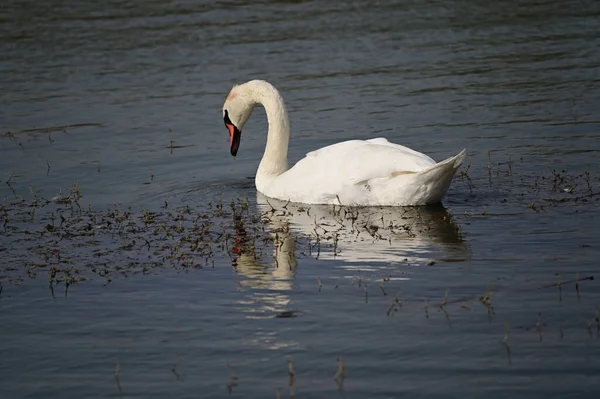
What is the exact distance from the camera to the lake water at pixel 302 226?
702 centimetres

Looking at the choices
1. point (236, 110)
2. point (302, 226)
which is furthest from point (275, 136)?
point (302, 226)

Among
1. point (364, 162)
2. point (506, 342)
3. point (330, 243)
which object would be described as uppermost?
point (364, 162)

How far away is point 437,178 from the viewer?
10.6 meters

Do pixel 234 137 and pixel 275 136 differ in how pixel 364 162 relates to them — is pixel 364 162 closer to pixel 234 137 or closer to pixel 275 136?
pixel 275 136

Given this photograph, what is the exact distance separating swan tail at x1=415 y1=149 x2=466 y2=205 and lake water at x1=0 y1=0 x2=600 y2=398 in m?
0.18

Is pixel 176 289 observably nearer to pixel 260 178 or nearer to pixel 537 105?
pixel 260 178

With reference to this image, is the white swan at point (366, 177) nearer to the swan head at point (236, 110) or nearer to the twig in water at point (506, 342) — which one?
the swan head at point (236, 110)

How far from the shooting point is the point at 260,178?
12367mm

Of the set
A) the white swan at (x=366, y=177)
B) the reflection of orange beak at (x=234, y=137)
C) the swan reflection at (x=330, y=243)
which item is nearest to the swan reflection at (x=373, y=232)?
the swan reflection at (x=330, y=243)

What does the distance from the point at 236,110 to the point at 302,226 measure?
9.27ft

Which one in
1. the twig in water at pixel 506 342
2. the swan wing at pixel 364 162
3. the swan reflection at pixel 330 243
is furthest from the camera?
the swan wing at pixel 364 162

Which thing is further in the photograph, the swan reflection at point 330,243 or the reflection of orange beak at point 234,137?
the reflection of orange beak at point 234,137

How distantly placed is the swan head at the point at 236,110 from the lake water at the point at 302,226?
1.52 ft

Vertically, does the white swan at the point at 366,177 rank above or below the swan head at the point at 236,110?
below
